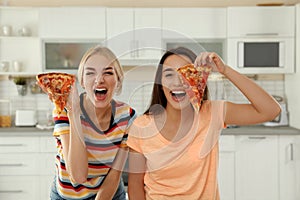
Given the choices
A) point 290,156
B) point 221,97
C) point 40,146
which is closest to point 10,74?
point 40,146

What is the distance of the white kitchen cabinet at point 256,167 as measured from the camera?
4.05 m

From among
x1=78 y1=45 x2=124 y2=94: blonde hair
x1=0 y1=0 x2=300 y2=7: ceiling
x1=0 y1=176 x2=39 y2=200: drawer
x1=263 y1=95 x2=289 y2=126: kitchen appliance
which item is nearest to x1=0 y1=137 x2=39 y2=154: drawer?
x1=0 y1=176 x2=39 y2=200: drawer

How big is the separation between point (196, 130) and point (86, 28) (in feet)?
9.38

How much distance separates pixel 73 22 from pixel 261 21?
64.3 inches

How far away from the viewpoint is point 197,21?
4.22m

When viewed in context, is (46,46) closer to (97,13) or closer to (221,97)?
(97,13)

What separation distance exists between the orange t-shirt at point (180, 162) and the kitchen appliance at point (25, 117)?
2.99 meters

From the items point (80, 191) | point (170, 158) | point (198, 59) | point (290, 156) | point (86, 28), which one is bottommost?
point (290, 156)

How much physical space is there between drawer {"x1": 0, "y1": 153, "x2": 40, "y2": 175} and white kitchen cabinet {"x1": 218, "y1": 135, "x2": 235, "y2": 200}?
1.54 meters

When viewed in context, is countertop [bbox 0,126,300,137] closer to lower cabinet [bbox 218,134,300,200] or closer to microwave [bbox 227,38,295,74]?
lower cabinet [bbox 218,134,300,200]

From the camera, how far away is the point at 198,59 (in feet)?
4.83

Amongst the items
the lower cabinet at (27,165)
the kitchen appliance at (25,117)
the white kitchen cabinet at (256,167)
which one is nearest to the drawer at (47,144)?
the lower cabinet at (27,165)

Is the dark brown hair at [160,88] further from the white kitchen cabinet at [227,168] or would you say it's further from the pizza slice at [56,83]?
the white kitchen cabinet at [227,168]

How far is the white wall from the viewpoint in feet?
13.6
